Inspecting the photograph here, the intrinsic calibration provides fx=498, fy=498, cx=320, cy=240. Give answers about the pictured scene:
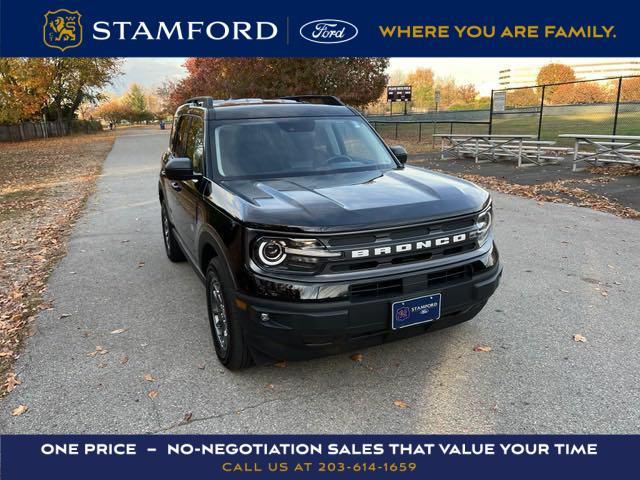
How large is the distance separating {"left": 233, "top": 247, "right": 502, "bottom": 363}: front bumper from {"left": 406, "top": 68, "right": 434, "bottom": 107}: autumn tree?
84.5 m

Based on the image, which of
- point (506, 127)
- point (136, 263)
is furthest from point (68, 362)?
point (506, 127)

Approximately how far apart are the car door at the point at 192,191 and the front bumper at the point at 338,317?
1305 millimetres

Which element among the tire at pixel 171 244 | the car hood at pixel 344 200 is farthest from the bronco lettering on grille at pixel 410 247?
the tire at pixel 171 244

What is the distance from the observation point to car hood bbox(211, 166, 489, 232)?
2939 millimetres

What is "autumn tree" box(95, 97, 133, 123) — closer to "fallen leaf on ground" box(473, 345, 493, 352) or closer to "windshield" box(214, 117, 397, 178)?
"windshield" box(214, 117, 397, 178)

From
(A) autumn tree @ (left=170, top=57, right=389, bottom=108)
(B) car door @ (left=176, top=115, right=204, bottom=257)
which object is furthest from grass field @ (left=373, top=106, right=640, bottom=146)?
(B) car door @ (left=176, top=115, right=204, bottom=257)

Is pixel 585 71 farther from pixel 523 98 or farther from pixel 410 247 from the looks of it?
pixel 410 247

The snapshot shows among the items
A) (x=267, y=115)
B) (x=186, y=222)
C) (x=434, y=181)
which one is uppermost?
(x=267, y=115)

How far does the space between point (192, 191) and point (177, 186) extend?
744mm

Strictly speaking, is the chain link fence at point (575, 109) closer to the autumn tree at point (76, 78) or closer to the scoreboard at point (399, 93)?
the scoreboard at point (399, 93)

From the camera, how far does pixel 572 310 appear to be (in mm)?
4469
